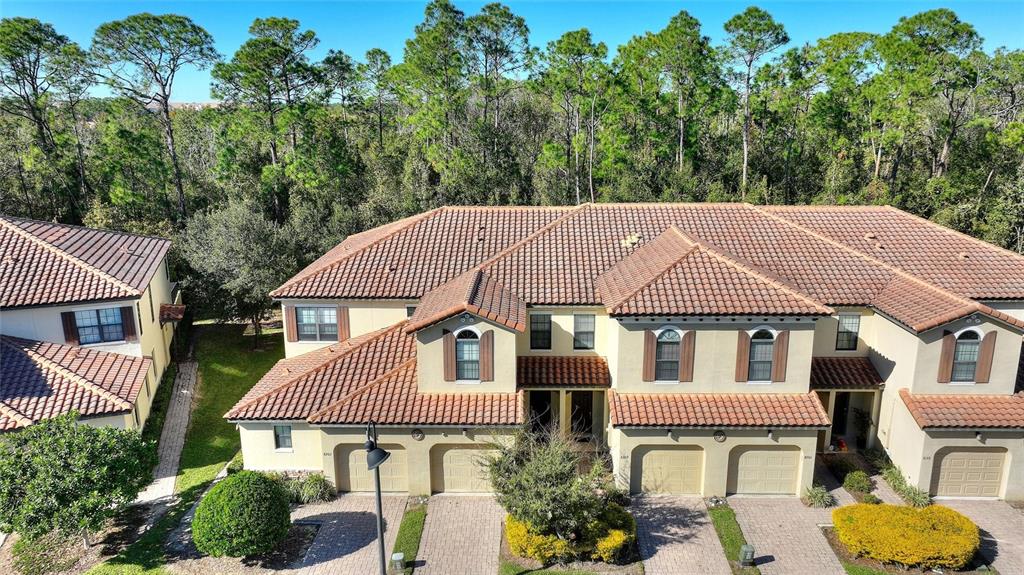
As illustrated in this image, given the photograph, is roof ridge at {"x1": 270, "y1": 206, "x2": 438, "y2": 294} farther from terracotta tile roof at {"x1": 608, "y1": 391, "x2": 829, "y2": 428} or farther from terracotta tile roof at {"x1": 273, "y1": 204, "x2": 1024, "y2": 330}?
terracotta tile roof at {"x1": 608, "y1": 391, "x2": 829, "y2": 428}

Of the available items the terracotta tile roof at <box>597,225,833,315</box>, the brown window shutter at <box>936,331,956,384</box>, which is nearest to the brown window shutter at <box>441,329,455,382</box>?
the terracotta tile roof at <box>597,225,833,315</box>

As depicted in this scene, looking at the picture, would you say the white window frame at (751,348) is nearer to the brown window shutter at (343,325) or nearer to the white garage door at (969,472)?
the white garage door at (969,472)

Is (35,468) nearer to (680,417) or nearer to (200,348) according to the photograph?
(200,348)

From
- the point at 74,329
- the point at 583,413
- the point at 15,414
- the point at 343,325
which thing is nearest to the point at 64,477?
the point at 15,414

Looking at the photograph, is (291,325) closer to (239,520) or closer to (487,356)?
(487,356)

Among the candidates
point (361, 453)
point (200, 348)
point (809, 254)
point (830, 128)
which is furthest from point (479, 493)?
point (830, 128)

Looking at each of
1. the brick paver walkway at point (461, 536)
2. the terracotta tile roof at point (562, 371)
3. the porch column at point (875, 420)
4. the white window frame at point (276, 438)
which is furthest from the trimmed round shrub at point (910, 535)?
the white window frame at point (276, 438)
